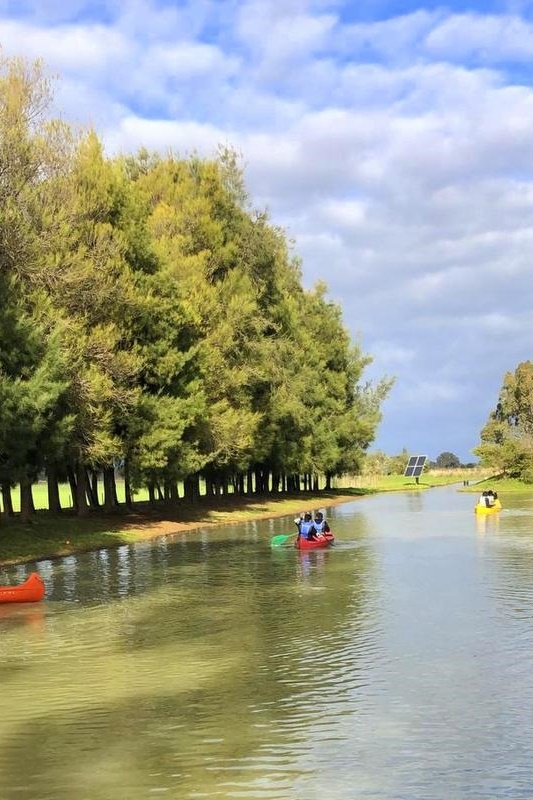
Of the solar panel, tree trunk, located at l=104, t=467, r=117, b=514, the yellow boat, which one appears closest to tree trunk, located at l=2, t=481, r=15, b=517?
tree trunk, located at l=104, t=467, r=117, b=514

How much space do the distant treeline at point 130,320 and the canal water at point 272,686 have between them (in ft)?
35.6

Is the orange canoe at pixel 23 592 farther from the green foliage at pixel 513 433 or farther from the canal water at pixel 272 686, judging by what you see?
the green foliage at pixel 513 433

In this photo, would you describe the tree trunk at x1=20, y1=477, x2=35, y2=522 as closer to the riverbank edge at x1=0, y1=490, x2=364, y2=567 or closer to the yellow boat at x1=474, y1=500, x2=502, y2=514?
the riverbank edge at x1=0, y1=490, x2=364, y2=567

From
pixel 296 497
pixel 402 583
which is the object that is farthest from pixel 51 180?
pixel 296 497

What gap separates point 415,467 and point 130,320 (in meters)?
87.7

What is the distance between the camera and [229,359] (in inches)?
2120

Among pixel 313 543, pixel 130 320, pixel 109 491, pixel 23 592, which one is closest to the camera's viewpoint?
pixel 23 592

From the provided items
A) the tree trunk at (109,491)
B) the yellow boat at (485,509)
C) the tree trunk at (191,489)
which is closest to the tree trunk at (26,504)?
the tree trunk at (109,491)

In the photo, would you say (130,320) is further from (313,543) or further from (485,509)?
(485,509)

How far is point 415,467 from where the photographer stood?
123562 mm

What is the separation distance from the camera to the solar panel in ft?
400

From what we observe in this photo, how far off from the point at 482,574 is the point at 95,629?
12.6 metres

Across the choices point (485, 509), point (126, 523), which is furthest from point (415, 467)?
point (126, 523)

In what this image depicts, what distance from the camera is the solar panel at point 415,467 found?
12188cm
